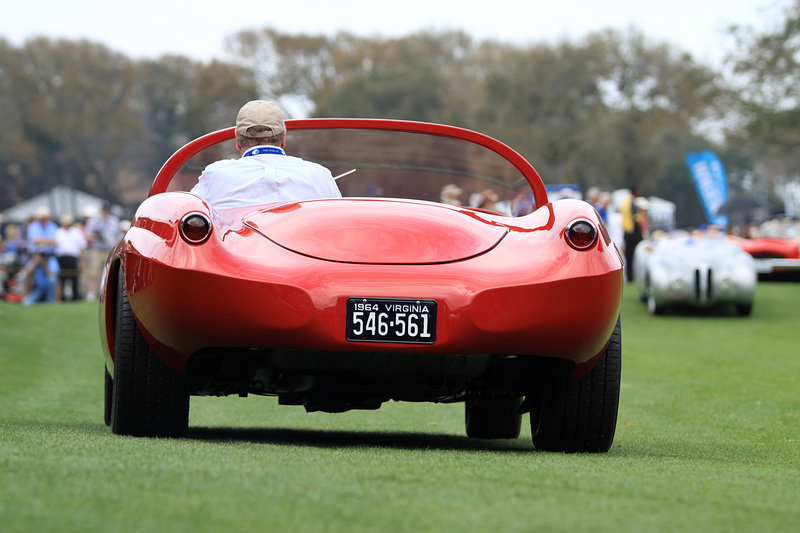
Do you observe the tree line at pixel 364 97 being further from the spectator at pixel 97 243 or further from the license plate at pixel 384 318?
the license plate at pixel 384 318

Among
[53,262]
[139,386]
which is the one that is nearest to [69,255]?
[53,262]

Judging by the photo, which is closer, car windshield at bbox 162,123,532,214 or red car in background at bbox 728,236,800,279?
car windshield at bbox 162,123,532,214

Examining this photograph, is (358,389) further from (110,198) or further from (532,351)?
(110,198)

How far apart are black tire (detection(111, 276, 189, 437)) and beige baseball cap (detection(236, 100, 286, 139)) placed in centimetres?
98

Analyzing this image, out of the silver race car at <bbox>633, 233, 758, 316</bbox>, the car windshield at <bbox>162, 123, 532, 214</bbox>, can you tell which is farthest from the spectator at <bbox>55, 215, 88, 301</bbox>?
the car windshield at <bbox>162, 123, 532, 214</bbox>

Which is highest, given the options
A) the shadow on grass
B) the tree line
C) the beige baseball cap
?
the tree line

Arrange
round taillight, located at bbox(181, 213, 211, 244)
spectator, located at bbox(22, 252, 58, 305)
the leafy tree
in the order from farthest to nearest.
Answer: the leafy tree < spectator, located at bbox(22, 252, 58, 305) < round taillight, located at bbox(181, 213, 211, 244)

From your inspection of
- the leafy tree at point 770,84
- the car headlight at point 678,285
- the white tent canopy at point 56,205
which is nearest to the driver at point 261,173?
the car headlight at point 678,285

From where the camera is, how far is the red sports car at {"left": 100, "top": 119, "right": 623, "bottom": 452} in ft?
12.0

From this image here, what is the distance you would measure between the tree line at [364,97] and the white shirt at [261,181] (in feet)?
164

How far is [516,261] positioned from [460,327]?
1.11ft

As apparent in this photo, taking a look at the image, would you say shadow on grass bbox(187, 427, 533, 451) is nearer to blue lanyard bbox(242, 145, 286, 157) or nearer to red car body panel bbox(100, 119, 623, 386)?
red car body panel bbox(100, 119, 623, 386)

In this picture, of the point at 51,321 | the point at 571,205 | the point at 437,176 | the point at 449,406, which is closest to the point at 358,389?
the point at 571,205

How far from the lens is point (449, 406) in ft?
25.8
